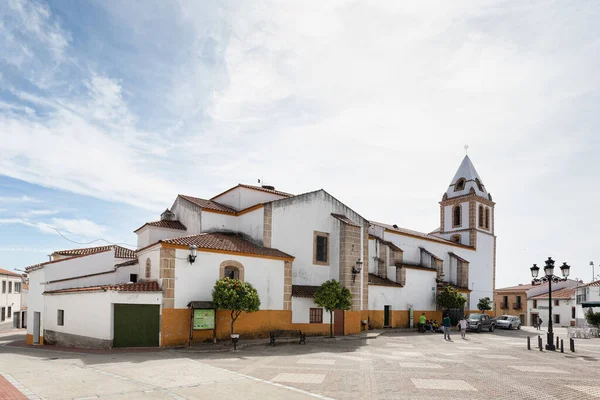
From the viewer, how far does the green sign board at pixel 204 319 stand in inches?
841

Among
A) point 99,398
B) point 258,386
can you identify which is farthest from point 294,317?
point 99,398

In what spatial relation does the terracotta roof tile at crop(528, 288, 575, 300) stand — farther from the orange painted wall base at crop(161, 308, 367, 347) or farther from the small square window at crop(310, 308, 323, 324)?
the small square window at crop(310, 308, 323, 324)

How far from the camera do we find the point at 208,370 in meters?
14.9

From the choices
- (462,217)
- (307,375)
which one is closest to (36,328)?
(307,375)

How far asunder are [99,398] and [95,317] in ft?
38.5

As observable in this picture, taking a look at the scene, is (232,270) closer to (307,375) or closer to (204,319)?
(204,319)

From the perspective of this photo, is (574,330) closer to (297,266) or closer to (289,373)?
(297,266)

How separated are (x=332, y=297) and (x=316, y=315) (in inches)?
80.8

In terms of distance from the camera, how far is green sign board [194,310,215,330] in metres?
21.4

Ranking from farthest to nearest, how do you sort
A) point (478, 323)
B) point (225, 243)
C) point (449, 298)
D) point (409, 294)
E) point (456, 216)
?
point (456, 216)
point (449, 298)
point (409, 294)
point (478, 323)
point (225, 243)

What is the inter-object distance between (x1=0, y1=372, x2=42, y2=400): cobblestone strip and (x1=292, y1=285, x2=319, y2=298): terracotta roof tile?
52.0 feet

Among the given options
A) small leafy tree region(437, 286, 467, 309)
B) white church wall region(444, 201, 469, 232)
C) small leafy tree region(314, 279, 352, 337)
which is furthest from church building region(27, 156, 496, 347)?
white church wall region(444, 201, 469, 232)

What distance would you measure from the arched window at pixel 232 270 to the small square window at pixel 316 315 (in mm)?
5707

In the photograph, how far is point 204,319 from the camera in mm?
21625
